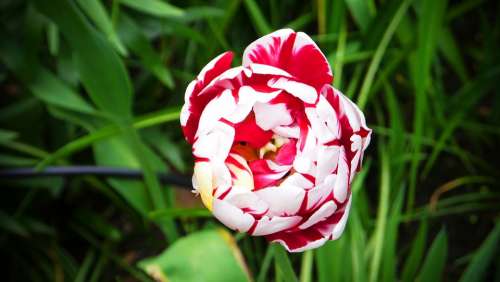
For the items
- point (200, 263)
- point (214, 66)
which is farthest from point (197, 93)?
point (200, 263)

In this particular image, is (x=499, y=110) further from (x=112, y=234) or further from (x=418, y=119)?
(x=112, y=234)

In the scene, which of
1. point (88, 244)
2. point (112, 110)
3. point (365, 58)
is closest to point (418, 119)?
point (365, 58)

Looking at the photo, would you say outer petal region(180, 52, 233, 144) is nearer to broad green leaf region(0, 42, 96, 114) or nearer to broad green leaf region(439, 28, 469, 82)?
broad green leaf region(0, 42, 96, 114)

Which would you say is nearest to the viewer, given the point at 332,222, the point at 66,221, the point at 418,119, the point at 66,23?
the point at 332,222

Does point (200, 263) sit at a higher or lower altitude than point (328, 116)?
lower

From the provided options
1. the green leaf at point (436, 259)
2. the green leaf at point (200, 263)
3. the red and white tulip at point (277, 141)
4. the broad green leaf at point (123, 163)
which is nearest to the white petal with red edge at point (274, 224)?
the red and white tulip at point (277, 141)

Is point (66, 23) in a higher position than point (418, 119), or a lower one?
higher

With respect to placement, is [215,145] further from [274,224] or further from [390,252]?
[390,252]
